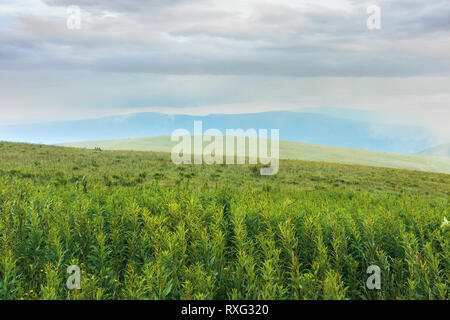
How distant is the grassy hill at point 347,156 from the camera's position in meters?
60.5

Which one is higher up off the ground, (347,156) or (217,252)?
(347,156)

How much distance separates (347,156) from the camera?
6731 centimetres

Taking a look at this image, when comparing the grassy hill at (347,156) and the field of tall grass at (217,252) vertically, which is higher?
the grassy hill at (347,156)

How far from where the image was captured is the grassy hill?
6050 centimetres

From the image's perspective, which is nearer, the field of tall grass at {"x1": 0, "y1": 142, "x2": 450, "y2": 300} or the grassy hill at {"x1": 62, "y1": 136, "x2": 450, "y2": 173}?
the field of tall grass at {"x1": 0, "y1": 142, "x2": 450, "y2": 300}

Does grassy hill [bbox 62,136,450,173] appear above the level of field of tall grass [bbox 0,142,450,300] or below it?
above

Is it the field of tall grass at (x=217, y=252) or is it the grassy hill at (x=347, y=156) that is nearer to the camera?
the field of tall grass at (x=217, y=252)

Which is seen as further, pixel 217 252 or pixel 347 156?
pixel 347 156
